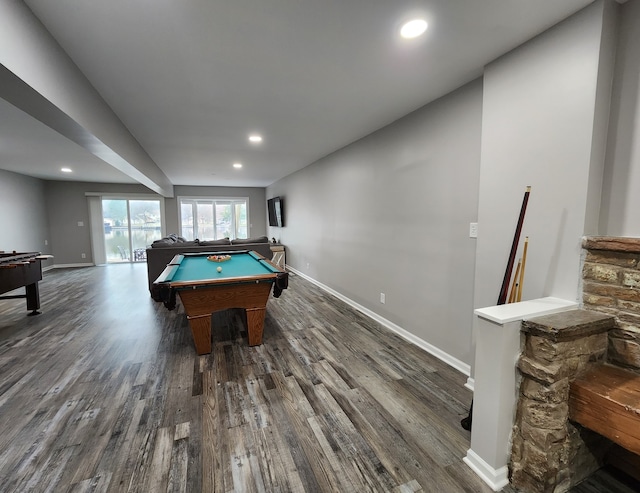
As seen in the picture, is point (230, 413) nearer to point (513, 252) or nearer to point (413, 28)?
point (513, 252)

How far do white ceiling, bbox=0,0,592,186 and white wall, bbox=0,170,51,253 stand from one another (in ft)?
11.3

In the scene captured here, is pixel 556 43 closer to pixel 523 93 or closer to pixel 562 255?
pixel 523 93

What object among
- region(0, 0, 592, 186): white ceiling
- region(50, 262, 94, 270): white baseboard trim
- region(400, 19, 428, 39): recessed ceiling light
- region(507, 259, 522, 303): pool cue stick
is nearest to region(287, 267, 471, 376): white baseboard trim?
region(507, 259, 522, 303): pool cue stick

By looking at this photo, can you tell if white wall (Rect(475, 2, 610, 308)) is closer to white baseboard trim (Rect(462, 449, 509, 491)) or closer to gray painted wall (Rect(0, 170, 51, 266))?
white baseboard trim (Rect(462, 449, 509, 491))

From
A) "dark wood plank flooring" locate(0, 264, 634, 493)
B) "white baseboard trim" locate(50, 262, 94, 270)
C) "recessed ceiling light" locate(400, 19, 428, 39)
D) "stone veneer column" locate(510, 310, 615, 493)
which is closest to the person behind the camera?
"stone veneer column" locate(510, 310, 615, 493)

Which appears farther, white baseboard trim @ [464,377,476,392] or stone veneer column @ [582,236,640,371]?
white baseboard trim @ [464,377,476,392]

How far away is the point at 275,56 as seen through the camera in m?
1.80

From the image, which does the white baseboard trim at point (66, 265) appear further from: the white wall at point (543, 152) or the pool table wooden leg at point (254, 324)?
the white wall at point (543, 152)

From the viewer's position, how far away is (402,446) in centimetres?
154

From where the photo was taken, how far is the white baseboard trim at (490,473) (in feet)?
4.33

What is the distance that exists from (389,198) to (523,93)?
5.11ft

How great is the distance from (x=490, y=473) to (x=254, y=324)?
6.86 feet

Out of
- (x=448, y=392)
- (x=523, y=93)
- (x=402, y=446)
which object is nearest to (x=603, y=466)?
(x=448, y=392)

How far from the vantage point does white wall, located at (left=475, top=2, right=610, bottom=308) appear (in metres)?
1.44
